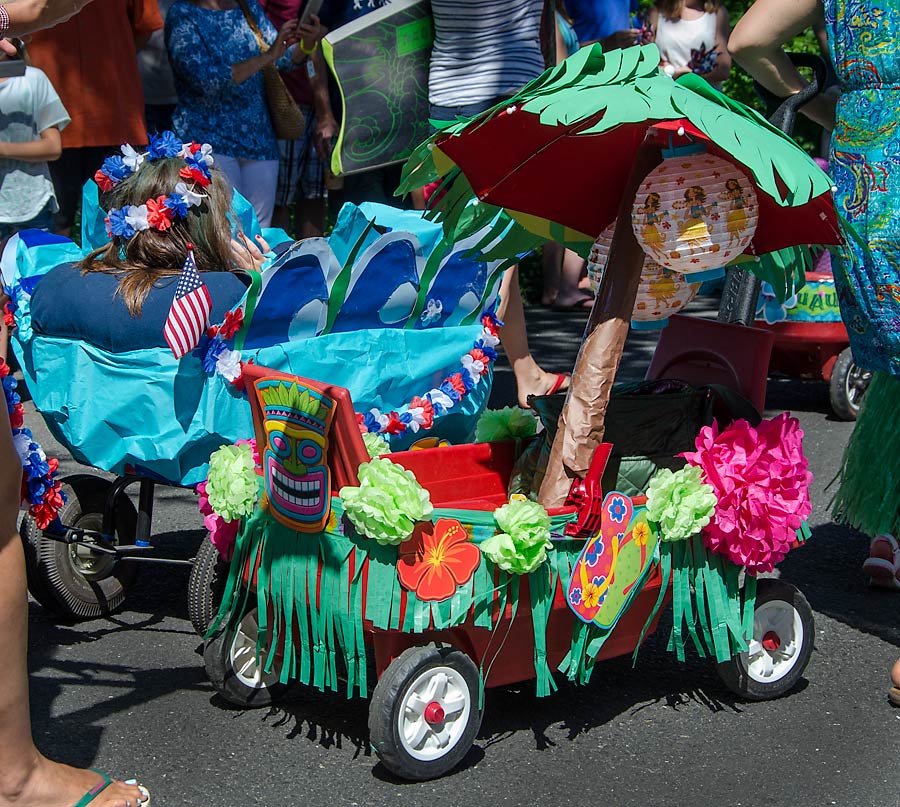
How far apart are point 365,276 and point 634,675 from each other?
4.26ft

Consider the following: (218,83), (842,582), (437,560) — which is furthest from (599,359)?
(218,83)

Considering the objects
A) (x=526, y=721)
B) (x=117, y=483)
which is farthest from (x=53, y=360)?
(x=526, y=721)

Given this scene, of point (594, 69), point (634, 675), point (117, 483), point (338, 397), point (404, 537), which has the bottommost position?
point (634, 675)

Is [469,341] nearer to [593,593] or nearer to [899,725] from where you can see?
[593,593]

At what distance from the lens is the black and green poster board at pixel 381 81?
511 cm

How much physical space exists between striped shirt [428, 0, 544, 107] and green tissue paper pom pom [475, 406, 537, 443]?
2238 millimetres

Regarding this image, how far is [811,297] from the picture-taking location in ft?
19.6

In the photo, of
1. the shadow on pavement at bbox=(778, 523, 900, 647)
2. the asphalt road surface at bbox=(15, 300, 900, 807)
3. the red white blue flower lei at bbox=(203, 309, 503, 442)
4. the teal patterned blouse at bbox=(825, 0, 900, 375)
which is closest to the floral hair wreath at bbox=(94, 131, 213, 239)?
the red white blue flower lei at bbox=(203, 309, 503, 442)

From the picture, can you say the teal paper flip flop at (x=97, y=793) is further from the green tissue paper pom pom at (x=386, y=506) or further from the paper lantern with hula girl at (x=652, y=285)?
the paper lantern with hula girl at (x=652, y=285)

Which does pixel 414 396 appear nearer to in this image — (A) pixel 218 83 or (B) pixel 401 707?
(B) pixel 401 707

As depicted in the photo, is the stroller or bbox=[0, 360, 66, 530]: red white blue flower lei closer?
bbox=[0, 360, 66, 530]: red white blue flower lei

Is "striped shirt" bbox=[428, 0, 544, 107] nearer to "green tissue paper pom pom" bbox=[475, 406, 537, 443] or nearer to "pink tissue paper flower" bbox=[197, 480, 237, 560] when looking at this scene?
"green tissue paper pom pom" bbox=[475, 406, 537, 443]

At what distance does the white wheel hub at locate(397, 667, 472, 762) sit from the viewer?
8.78 feet

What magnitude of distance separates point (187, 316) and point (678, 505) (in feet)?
4.36
